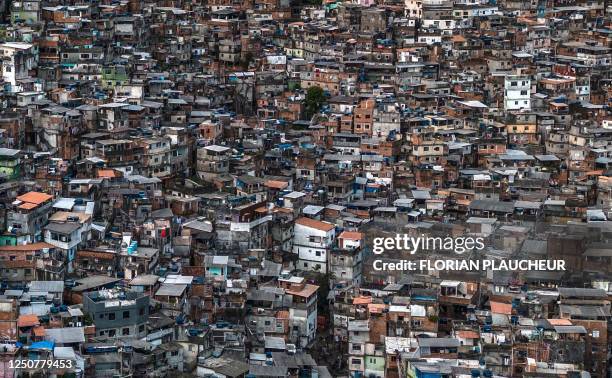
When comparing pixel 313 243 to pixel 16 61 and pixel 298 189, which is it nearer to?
pixel 298 189

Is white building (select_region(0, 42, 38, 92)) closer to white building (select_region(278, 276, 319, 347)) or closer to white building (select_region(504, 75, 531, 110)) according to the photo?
white building (select_region(504, 75, 531, 110))

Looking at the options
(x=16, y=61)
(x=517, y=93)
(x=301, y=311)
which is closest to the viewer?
(x=301, y=311)

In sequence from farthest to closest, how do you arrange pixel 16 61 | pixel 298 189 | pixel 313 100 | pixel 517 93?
pixel 517 93 < pixel 313 100 < pixel 16 61 < pixel 298 189

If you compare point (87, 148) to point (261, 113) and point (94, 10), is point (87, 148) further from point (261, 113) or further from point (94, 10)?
point (94, 10)

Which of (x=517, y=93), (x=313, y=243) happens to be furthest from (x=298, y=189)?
(x=517, y=93)

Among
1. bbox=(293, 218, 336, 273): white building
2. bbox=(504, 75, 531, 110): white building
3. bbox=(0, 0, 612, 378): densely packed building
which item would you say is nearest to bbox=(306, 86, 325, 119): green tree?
bbox=(0, 0, 612, 378): densely packed building
